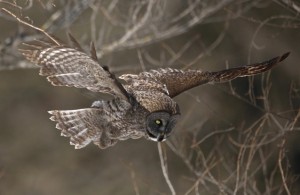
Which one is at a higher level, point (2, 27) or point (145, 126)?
point (2, 27)

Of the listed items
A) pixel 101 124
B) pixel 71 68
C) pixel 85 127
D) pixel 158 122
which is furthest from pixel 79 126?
pixel 71 68

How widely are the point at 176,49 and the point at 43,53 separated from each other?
26.7 ft

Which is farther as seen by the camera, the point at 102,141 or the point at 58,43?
the point at 102,141

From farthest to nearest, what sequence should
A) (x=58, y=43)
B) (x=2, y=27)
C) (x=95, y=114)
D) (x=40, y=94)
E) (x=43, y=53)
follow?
1. (x=40, y=94)
2. (x=2, y=27)
3. (x=95, y=114)
4. (x=43, y=53)
5. (x=58, y=43)

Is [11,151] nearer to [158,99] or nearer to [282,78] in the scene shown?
[282,78]

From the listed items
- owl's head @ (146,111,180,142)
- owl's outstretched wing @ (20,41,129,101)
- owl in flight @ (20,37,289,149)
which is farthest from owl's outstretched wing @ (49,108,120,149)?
owl's outstretched wing @ (20,41,129,101)

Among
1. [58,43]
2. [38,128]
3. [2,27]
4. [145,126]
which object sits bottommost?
[145,126]

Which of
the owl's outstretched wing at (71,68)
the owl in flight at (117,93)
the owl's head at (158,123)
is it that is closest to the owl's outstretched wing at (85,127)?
the owl in flight at (117,93)

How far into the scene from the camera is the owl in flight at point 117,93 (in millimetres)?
5383

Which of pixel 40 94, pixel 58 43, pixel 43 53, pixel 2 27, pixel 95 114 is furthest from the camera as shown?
pixel 40 94

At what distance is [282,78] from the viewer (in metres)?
13.5

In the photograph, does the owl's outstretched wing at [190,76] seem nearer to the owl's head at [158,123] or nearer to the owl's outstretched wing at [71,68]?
the owl's head at [158,123]

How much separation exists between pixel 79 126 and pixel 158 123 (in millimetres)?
599

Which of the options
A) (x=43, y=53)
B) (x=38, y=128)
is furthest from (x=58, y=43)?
(x=38, y=128)
